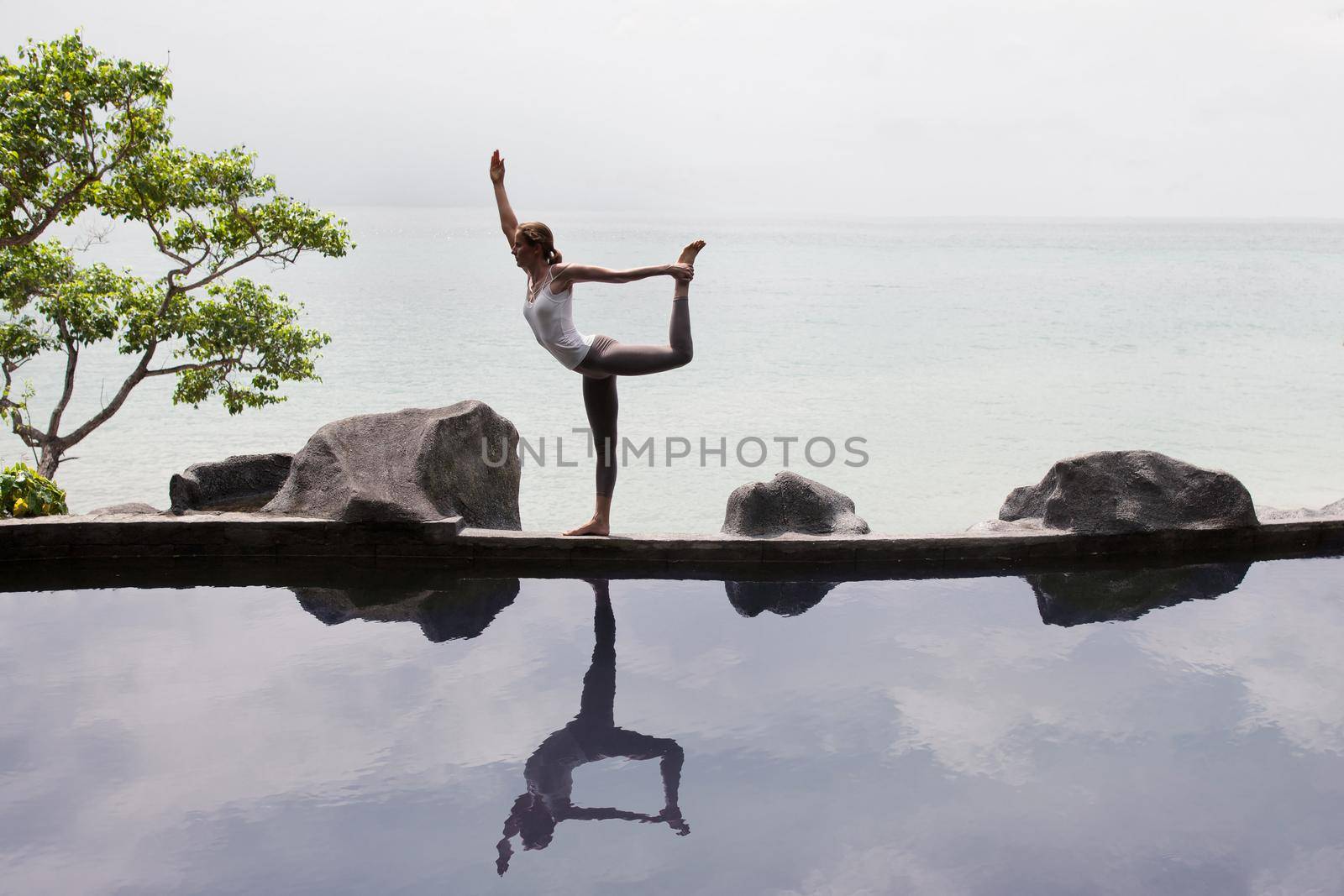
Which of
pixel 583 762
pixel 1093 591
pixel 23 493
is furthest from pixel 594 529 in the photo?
pixel 23 493

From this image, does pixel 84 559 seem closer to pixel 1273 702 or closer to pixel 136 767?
pixel 136 767

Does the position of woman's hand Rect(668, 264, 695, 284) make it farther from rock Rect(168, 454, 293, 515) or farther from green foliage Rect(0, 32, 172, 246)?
Answer: green foliage Rect(0, 32, 172, 246)

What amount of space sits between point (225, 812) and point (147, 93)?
7.98 m

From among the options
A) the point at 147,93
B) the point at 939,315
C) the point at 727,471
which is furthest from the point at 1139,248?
the point at 147,93

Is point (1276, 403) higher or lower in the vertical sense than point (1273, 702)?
lower

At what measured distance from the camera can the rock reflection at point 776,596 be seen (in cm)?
454

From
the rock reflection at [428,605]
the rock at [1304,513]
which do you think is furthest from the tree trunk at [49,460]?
the rock at [1304,513]

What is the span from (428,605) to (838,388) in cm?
3101

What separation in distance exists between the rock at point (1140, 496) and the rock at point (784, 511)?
0.96m

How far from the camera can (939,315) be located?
49938 mm

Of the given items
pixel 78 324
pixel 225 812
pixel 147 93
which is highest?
pixel 147 93

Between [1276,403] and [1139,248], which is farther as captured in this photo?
[1139,248]

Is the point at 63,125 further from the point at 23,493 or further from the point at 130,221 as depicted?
the point at 23,493

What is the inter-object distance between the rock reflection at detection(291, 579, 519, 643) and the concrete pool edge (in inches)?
10.0
